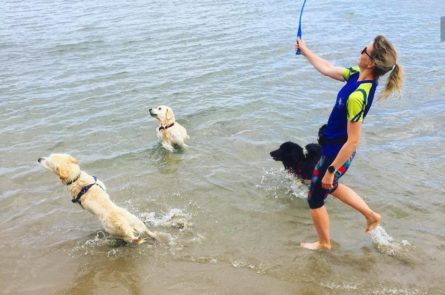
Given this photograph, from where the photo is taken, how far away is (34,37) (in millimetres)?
15992

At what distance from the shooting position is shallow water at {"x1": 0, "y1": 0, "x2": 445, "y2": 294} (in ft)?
15.0

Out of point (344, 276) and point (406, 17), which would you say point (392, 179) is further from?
point (406, 17)

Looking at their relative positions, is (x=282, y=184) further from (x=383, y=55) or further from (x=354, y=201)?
(x=383, y=55)

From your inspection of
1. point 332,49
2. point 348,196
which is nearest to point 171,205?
point 348,196

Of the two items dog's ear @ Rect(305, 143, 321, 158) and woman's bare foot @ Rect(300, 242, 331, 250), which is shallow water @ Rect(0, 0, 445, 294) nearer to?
woman's bare foot @ Rect(300, 242, 331, 250)

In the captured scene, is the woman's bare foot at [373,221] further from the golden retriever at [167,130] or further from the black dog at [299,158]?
the golden retriever at [167,130]

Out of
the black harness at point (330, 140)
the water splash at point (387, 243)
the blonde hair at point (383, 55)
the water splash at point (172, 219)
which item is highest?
the blonde hair at point (383, 55)

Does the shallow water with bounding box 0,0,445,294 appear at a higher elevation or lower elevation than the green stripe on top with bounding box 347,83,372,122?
lower

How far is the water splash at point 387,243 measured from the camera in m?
4.80

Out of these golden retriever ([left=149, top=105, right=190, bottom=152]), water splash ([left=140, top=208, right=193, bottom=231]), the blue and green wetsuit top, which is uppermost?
the blue and green wetsuit top

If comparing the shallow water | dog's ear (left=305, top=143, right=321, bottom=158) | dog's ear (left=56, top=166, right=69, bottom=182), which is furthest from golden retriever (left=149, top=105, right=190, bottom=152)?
dog's ear (left=56, top=166, right=69, bottom=182)

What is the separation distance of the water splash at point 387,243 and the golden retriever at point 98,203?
2.59 meters

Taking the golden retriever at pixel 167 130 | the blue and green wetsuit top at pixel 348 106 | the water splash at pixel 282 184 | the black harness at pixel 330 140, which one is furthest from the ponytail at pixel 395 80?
the golden retriever at pixel 167 130

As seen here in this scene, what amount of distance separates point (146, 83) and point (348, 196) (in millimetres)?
7497
